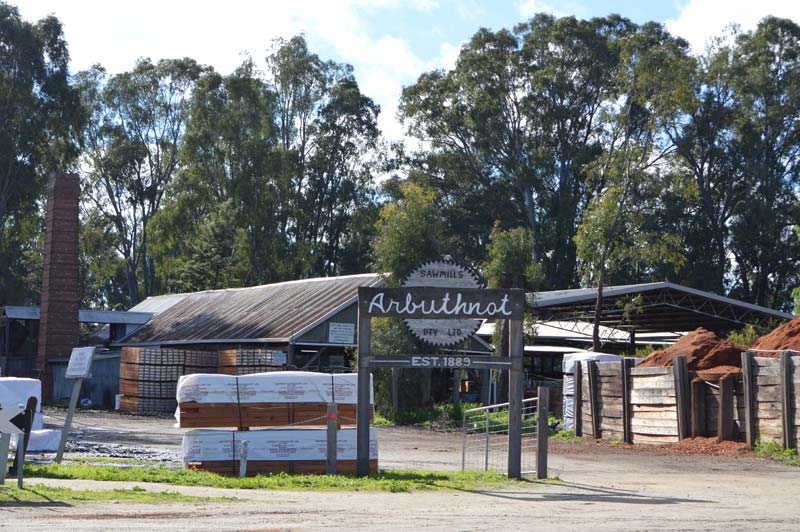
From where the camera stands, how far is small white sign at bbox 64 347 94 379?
18.8 metres

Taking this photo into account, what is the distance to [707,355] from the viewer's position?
2452 centimetres

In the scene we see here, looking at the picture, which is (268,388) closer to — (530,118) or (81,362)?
(81,362)

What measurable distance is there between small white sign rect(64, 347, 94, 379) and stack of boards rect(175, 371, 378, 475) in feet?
6.32

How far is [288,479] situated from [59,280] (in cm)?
3010

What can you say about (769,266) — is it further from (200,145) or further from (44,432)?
(44,432)

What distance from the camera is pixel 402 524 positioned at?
35.7 ft

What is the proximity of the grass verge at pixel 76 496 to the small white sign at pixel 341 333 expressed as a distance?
2566cm

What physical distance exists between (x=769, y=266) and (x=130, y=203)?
133 feet

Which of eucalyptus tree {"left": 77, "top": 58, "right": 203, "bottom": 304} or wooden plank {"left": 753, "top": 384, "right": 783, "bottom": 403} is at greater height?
eucalyptus tree {"left": 77, "top": 58, "right": 203, "bottom": 304}

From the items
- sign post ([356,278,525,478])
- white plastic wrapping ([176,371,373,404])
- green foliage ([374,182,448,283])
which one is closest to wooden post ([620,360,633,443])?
white plastic wrapping ([176,371,373,404])

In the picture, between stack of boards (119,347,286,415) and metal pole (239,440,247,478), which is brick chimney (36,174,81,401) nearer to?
stack of boards (119,347,286,415)

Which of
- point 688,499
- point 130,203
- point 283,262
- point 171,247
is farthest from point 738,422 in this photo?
point 130,203

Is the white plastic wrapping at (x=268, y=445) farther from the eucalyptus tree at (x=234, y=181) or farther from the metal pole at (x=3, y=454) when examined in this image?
the eucalyptus tree at (x=234, y=181)

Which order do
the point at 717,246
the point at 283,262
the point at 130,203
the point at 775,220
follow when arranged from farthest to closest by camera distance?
1. the point at 130,203
2. the point at 283,262
3. the point at 717,246
4. the point at 775,220
